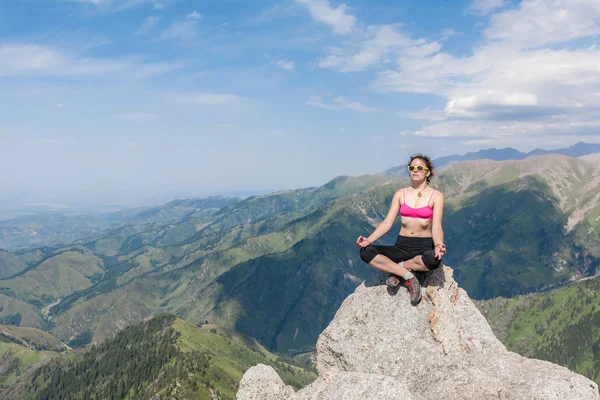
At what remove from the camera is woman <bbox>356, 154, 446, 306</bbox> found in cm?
1873

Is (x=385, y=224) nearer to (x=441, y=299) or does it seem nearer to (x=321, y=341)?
(x=441, y=299)

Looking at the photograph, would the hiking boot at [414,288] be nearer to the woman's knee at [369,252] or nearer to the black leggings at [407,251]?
the black leggings at [407,251]

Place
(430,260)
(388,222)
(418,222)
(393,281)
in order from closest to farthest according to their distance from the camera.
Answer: (430,260) → (418,222) → (393,281) → (388,222)

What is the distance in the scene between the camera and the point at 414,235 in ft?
64.1

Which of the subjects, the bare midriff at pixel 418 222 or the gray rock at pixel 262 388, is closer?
the bare midriff at pixel 418 222

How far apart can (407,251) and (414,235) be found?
933 millimetres

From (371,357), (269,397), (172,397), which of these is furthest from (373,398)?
(172,397)

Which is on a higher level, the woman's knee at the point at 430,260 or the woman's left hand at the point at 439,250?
the woman's left hand at the point at 439,250

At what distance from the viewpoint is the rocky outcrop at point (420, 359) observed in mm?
14461

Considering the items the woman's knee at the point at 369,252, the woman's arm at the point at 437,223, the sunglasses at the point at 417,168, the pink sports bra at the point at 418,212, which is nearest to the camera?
the woman's arm at the point at 437,223

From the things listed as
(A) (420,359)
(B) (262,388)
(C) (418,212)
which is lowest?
(B) (262,388)

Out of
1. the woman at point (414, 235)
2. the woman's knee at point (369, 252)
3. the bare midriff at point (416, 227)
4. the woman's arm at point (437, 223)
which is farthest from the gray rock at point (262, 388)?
the woman's arm at point (437, 223)

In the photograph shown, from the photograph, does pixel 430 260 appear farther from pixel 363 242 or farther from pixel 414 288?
pixel 363 242

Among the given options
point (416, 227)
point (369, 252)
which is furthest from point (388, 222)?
point (369, 252)
